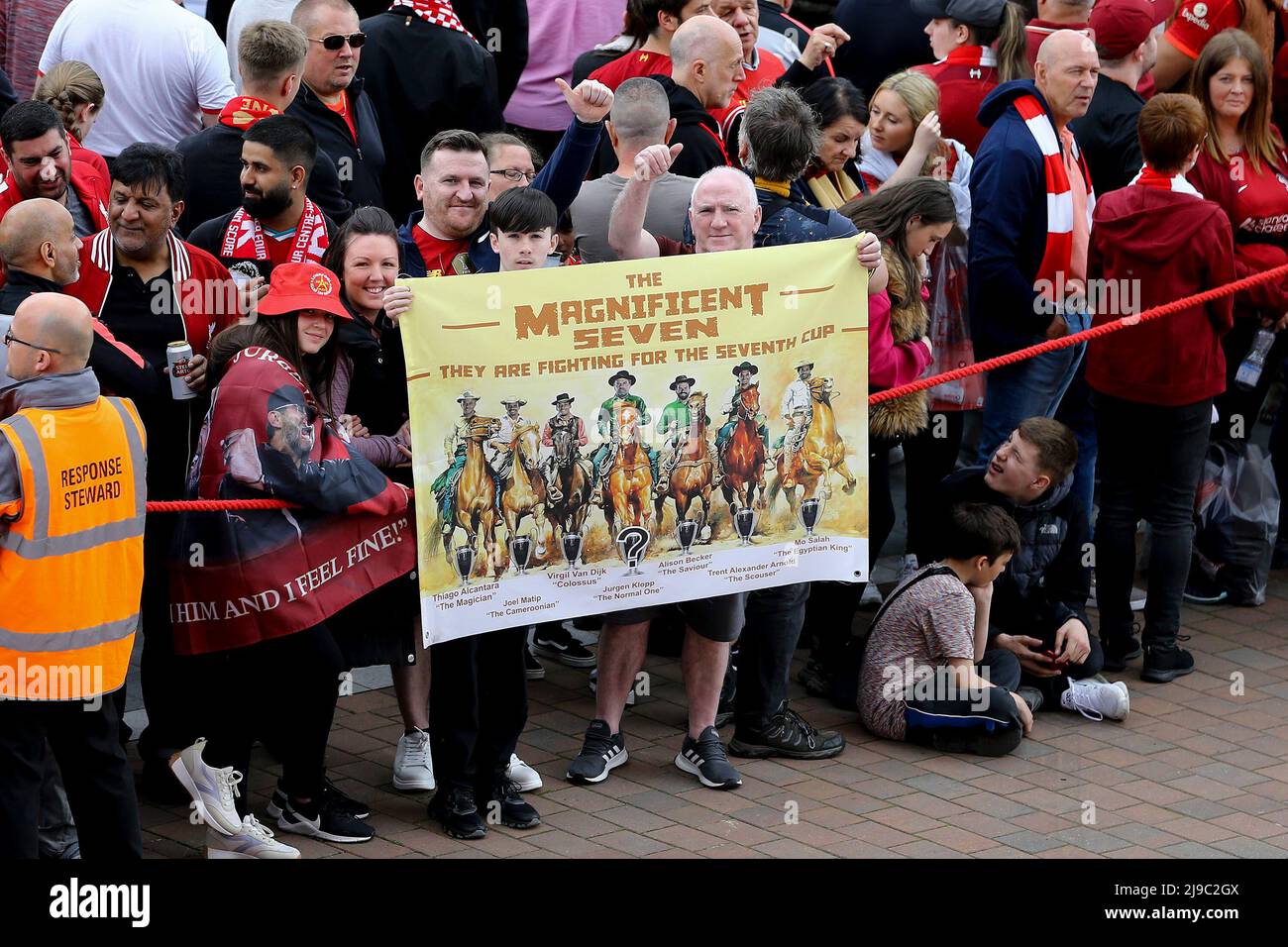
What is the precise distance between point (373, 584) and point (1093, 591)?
411cm

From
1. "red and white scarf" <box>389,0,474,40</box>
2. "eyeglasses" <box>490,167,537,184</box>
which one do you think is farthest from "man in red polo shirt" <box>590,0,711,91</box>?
"eyeglasses" <box>490,167,537,184</box>

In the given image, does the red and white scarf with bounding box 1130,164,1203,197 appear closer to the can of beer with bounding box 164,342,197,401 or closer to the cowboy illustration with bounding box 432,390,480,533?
the cowboy illustration with bounding box 432,390,480,533

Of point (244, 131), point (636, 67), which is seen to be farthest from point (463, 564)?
point (636, 67)

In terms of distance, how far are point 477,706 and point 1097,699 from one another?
2.59 metres

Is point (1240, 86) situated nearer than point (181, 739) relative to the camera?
No

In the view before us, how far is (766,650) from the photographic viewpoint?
6.95 m

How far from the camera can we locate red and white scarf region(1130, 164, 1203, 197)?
304 inches

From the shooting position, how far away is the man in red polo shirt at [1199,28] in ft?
30.5

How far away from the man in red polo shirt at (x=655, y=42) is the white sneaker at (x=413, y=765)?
3.22 m

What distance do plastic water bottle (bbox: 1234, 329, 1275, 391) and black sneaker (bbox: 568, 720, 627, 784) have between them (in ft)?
12.1

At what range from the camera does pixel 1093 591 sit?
8.86m

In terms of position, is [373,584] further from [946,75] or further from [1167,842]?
[946,75]

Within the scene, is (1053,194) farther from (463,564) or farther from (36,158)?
(36,158)
